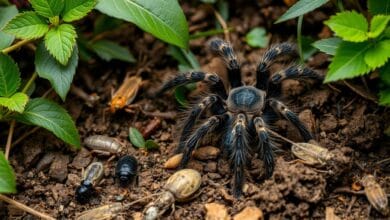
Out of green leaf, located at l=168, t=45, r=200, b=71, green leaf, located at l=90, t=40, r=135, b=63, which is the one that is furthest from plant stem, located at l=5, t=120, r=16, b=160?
green leaf, located at l=168, t=45, r=200, b=71

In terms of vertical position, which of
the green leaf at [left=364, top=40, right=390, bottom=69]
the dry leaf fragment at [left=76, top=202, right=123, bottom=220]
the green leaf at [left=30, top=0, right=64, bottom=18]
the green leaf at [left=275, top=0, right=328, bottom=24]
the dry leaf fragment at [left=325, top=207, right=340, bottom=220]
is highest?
the green leaf at [left=30, top=0, right=64, bottom=18]

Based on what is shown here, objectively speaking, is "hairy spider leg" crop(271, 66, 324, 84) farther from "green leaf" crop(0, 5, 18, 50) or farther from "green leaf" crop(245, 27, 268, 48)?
"green leaf" crop(0, 5, 18, 50)

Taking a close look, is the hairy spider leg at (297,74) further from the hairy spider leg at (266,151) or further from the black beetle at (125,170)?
the black beetle at (125,170)

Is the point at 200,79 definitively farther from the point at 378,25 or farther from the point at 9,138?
the point at 9,138

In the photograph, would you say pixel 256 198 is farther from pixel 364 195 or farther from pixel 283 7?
pixel 283 7

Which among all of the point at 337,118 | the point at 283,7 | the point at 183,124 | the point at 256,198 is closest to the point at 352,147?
the point at 337,118

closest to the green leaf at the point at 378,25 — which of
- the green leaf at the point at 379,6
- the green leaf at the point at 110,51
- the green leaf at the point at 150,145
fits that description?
the green leaf at the point at 379,6

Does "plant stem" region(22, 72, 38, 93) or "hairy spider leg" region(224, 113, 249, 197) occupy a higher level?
"plant stem" region(22, 72, 38, 93)
